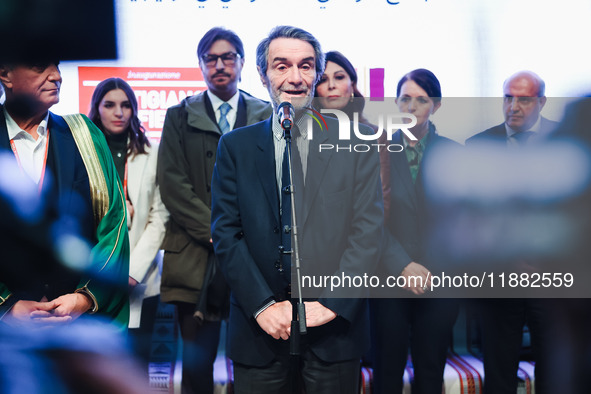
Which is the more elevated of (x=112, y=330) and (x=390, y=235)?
(x=390, y=235)

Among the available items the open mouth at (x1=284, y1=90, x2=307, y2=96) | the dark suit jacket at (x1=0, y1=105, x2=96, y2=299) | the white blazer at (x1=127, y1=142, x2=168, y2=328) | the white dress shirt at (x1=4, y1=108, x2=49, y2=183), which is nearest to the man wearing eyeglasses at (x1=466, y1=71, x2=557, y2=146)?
the open mouth at (x1=284, y1=90, x2=307, y2=96)

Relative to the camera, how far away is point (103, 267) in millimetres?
2547

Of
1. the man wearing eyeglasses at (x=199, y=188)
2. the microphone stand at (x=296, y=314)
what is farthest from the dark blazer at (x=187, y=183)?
the microphone stand at (x=296, y=314)

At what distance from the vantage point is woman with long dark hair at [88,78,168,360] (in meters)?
3.09

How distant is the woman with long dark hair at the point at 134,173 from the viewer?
3.09 m

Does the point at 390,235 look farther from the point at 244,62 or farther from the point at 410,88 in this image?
the point at 244,62

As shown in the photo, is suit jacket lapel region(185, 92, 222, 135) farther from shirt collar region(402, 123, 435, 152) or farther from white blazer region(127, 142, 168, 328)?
shirt collar region(402, 123, 435, 152)

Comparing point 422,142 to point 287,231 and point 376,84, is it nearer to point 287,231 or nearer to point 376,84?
point 376,84

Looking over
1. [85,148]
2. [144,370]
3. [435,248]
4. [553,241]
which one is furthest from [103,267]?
[553,241]

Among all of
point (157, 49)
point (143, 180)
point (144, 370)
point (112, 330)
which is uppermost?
point (157, 49)

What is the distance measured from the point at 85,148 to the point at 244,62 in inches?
36.0

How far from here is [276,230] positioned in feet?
7.94

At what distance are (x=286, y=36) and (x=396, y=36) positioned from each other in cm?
79

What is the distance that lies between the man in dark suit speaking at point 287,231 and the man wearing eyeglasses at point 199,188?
503 millimetres
